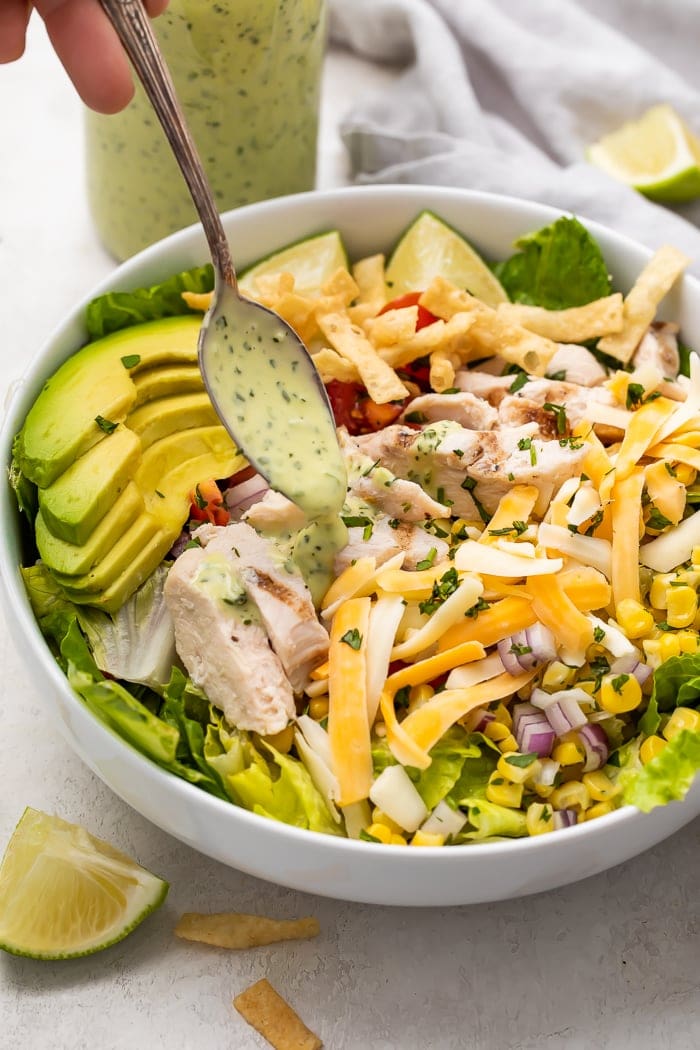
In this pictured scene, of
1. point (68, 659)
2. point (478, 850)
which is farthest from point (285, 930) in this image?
point (68, 659)

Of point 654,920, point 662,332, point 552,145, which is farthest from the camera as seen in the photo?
point 552,145

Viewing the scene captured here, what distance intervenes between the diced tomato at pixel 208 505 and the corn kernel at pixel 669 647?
1340 mm

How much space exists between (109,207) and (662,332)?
229 cm

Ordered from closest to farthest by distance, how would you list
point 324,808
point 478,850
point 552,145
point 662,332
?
point 478,850
point 324,808
point 662,332
point 552,145

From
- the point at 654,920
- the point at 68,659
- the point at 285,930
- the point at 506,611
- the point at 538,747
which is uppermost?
the point at 68,659

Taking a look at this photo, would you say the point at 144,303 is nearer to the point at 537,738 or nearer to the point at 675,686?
the point at 537,738

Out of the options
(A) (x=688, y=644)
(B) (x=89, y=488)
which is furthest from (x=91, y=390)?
(A) (x=688, y=644)

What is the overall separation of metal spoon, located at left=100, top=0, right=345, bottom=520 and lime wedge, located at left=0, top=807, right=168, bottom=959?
3.74 feet

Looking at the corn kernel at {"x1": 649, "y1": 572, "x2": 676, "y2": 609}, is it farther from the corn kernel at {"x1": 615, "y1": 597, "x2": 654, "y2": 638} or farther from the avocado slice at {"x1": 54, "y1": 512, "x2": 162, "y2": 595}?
the avocado slice at {"x1": 54, "y1": 512, "x2": 162, "y2": 595}

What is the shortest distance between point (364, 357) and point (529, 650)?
1.15 metres

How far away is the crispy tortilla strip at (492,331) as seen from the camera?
3891mm

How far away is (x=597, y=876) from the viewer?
3.40 metres

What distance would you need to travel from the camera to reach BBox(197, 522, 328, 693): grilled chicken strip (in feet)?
10.4

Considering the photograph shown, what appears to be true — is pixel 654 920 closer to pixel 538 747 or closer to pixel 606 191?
pixel 538 747
